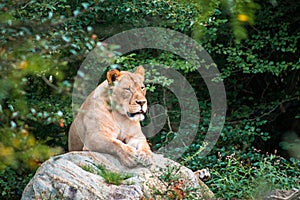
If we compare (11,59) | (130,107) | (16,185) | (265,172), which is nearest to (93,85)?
(16,185)

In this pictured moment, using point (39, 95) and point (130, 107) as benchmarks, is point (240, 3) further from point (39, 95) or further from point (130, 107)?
point (39, 95)

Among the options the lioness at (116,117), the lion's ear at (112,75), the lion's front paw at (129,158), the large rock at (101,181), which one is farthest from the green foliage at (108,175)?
the lion's ear at (112,75)

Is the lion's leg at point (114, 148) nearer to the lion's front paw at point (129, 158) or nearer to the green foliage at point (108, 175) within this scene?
the lion's front paw at point (129, 158)

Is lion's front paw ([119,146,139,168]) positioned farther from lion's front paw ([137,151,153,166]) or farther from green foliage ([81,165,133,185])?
green foliage ([81,165,133,185])

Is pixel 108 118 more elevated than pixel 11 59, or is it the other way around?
pixel 11 59

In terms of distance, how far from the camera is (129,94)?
22.7 feet

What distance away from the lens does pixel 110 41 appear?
10078mm

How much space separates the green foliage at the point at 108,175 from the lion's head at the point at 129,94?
2.39 ft

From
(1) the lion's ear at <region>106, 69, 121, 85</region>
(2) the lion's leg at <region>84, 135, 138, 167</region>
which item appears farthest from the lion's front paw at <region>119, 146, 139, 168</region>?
(1) the lion's ear at <region>106, 69, 121, 85</region>

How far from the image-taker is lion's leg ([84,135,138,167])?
652 cm

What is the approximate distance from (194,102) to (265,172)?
385 cm

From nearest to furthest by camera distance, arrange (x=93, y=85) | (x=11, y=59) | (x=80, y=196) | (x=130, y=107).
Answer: (x=11, y=59) → (x=80, y=196) → (x=130, y=107) → (x=93, y=85)

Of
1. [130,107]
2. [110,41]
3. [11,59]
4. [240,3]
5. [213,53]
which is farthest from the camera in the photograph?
[213,53]

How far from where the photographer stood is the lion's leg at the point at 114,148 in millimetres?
6520
